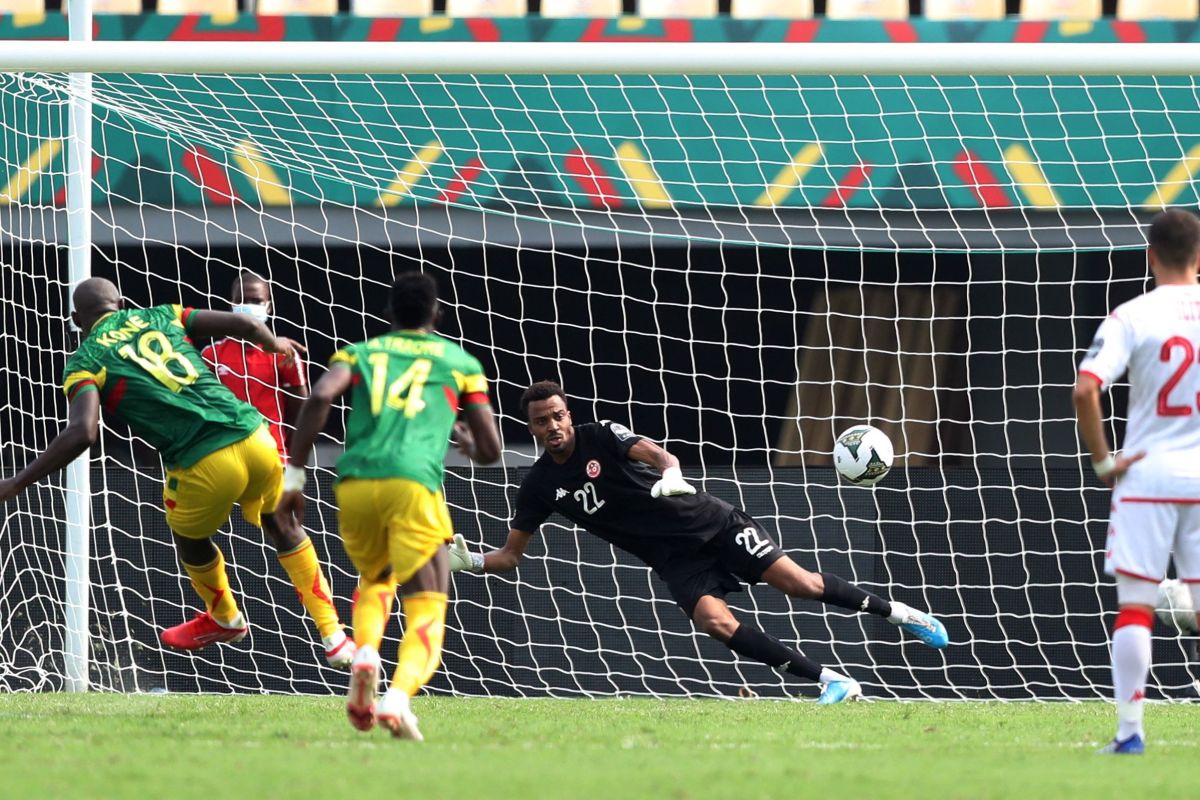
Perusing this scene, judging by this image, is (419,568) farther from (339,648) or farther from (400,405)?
(339,648)

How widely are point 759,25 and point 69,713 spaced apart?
23.8 feet

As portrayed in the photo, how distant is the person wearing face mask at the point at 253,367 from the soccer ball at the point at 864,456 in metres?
2.55

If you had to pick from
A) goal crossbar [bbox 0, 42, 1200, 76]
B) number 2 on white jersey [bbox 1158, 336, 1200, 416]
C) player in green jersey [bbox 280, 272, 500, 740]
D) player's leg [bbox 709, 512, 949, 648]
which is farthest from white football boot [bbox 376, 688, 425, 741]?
goal crossbar [bbox 0, 42, 1200, 76]

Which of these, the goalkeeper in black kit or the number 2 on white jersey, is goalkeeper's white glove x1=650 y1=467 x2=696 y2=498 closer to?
the goalkeeper in black kit

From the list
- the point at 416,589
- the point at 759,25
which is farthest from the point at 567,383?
the point at 416,589

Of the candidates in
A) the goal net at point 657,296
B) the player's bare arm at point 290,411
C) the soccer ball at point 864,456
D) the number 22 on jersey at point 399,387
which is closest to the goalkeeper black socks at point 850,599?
the soccer ball at point 864,456

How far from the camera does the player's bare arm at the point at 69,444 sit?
5.97 m

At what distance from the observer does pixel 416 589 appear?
5.23 meters

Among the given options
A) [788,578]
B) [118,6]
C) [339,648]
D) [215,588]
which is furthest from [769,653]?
[118,6]

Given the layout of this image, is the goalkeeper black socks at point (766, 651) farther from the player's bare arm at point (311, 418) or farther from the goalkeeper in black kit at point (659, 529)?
the player's bare arm at point (311, 418)

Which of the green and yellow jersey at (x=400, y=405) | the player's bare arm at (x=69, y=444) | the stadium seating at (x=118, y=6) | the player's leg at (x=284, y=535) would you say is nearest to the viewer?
the green and yellow jersey at (x=400, y=405)

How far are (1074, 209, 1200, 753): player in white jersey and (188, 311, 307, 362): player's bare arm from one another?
3110mm

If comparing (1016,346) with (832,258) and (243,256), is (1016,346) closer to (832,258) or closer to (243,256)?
(832,258)

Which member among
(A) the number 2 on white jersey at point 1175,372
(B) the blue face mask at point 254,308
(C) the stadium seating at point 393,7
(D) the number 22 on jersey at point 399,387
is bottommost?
(B) the blue face mask at point 254,308
